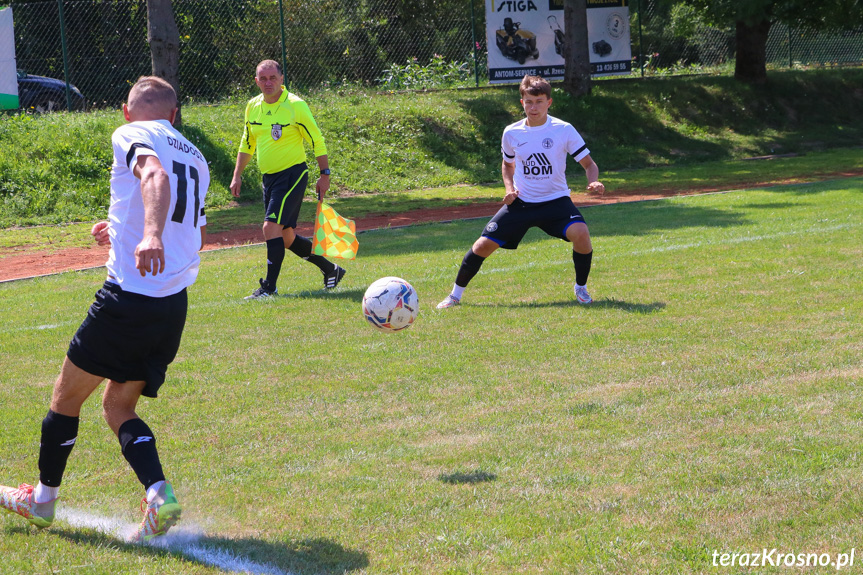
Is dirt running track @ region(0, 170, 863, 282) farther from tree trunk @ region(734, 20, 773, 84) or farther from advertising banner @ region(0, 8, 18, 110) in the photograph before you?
tree trunk @ region(734, 20, 773, 84)

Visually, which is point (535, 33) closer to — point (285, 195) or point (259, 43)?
point (259, 43)

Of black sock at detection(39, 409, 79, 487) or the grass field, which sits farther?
black sock at detection(39, 409, 79, 487)

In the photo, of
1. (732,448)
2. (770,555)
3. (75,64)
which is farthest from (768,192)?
(75,64)

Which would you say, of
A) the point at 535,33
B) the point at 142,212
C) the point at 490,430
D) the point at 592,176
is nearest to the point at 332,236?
the point at 592,176

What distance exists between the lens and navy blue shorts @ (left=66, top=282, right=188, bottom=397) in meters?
3.67

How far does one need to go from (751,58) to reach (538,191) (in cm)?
2308

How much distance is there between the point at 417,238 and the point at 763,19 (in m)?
17.1

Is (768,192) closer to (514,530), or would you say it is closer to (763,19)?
(763,19)

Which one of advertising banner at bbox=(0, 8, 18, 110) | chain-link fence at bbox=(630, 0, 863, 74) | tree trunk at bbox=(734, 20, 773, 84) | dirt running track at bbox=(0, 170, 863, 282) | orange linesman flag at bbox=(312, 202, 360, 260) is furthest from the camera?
chain-link fence at bbox=(630, 0, 863, 74)

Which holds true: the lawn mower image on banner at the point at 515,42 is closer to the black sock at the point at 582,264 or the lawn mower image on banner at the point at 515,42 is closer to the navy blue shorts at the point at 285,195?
the navy blue shorts at the point at 285,195

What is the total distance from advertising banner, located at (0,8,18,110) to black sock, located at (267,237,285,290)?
13638mm

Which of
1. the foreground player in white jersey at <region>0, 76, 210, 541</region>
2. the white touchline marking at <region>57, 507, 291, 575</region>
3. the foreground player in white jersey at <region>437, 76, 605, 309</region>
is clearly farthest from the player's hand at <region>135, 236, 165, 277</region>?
the foreground player in white jersey at <region>437, 76, 605, 309</region>

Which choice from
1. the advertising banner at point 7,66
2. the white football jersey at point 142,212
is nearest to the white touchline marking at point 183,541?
the white football jersey at point 142,212

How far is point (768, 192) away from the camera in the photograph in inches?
619
